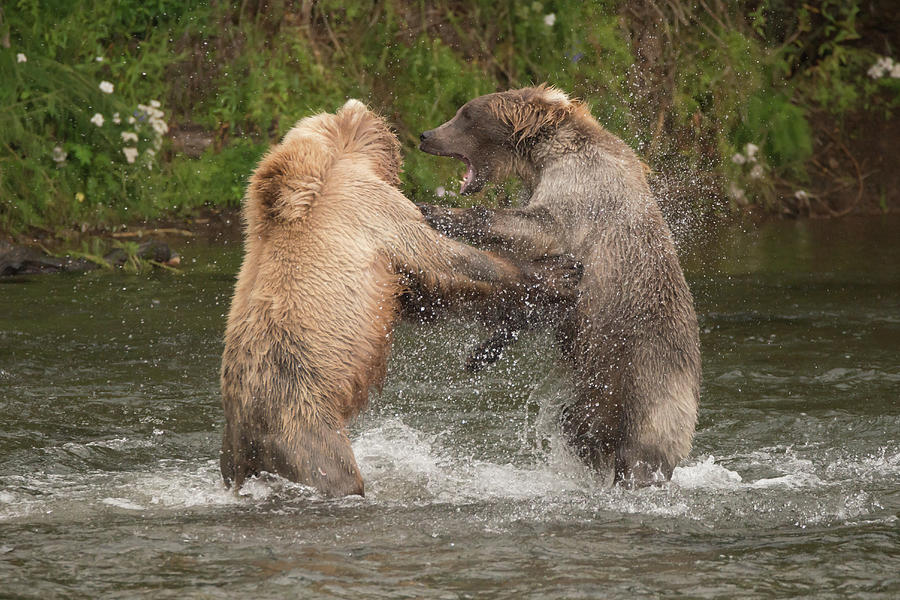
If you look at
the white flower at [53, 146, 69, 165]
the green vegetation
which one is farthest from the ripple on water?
the green vegetation

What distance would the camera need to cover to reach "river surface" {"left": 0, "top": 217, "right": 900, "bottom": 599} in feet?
15.3

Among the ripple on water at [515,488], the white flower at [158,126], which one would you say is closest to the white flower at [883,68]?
the white flower at [158,126]

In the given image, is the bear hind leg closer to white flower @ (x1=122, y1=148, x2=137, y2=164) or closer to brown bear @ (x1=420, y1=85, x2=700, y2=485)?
brown bear @ (x1=420, y1=85, x2=700, y2=485)

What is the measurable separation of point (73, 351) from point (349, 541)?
14.8ft

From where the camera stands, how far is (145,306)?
33.8 feet

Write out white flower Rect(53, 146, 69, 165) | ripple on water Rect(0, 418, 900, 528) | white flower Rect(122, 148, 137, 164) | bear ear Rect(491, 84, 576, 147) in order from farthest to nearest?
white flower Rect(122, 148, 137, 164), white flower Rect(53, 146, 69, 165), bear ear Rect(491, 84, 576, 147), ripple on water Rect(0, 418, 900, 528)

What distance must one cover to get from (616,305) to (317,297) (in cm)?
139

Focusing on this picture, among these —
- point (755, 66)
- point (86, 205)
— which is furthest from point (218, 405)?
point (755, 66)

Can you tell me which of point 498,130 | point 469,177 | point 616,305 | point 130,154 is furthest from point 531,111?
point 130,154

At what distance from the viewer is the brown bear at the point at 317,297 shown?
5121 mm

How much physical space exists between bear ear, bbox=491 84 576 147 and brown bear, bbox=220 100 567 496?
3.29 feet

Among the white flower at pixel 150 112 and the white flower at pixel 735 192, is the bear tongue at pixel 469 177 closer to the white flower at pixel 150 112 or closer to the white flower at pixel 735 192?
the white flower at pixel 150 112

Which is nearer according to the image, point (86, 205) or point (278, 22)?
point (86, 205)

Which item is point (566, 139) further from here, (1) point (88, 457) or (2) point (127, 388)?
(2) point (127, 388)
